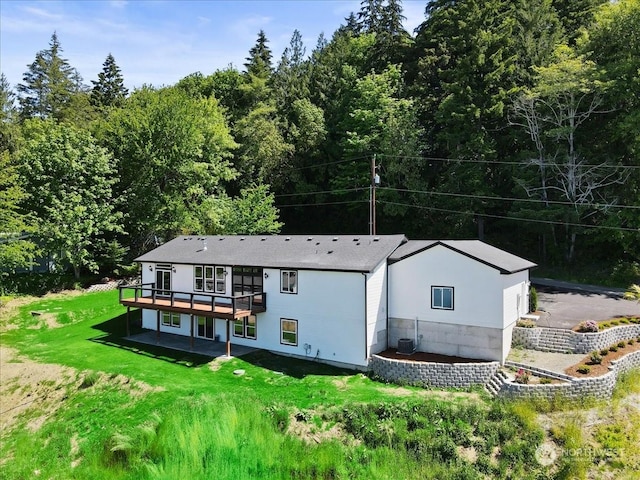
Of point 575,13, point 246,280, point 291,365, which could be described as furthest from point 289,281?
point 575,13

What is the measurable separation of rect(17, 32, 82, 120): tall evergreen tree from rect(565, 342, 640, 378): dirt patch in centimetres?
5561

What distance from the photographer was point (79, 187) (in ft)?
104

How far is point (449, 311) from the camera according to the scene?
1856 cm

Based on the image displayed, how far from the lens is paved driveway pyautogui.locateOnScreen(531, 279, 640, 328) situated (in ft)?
71.4

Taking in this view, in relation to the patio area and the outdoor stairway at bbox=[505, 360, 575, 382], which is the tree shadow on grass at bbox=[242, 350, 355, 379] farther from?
the outdoor stairway at bbox=[505, 360, 575, 382]

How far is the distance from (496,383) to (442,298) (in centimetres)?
384

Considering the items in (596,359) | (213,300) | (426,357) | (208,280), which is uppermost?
(208,280)

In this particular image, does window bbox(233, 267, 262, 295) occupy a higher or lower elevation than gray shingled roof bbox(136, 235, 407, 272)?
lower

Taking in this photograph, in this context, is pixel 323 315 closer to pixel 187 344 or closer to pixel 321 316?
pixel 321 316

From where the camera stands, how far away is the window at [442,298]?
1853 centimetres

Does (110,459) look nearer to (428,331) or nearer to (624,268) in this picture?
(428,331)

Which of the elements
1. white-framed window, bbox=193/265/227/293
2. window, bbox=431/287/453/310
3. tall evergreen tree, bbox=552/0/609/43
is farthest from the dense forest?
white-framed window, bbox=193/265/227/293

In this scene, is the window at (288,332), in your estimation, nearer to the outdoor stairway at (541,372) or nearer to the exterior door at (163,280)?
the exterior door at (163,280)

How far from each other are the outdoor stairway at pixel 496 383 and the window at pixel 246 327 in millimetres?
10310
